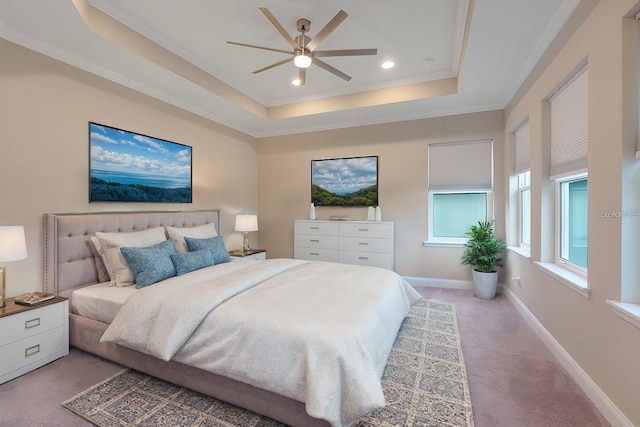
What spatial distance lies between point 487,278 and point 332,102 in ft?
10.9

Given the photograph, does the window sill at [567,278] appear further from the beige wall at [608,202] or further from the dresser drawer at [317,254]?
the dresser drawer at [317,254]

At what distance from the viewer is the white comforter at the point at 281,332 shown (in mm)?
1373

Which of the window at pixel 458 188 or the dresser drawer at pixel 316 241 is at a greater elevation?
the window at pixel 458 188

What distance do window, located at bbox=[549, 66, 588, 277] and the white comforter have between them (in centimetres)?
158

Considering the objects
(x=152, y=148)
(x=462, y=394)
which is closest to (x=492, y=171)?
(x=462, y=394)

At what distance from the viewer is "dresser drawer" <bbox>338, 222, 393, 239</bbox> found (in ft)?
14.0

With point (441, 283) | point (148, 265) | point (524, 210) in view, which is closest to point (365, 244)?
point (441, 283)

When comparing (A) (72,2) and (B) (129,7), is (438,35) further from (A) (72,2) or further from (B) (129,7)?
(A) (72,2)

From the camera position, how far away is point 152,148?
3.41 metres

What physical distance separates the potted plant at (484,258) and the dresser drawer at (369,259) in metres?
1.11

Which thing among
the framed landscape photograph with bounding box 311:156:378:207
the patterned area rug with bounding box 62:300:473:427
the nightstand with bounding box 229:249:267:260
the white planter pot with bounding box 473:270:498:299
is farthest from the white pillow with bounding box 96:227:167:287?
the white planter pot with bounding box 473:270:498:299

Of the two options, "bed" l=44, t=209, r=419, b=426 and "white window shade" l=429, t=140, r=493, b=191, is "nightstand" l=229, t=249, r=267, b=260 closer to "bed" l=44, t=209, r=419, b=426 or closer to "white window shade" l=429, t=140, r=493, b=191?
"bed" l=44, t=209, r=419, b=426

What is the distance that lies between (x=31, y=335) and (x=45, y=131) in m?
1.73

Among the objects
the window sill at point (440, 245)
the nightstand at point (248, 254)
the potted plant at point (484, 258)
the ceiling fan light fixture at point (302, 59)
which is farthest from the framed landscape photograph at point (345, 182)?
the ceiling fan light fixture at point (302, 59)
